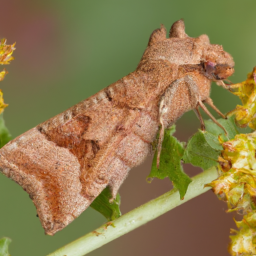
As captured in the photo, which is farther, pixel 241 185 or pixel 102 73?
pixel 102 73

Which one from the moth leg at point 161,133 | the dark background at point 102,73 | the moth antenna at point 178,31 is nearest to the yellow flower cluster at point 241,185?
the moth leg at point 161,133

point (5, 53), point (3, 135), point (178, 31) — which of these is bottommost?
point (3, 135)

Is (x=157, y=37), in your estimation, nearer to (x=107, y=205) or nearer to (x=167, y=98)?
(x=167, y=98)

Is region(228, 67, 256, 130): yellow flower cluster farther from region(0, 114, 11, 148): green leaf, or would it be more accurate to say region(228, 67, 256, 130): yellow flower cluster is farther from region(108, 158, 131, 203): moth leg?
region(0, 114, 11, 148): green leaf

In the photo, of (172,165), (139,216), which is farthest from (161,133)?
(139,216)

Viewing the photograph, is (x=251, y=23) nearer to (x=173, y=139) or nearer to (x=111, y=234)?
(x=173, y=139)

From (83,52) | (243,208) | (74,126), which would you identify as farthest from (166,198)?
(83,52)

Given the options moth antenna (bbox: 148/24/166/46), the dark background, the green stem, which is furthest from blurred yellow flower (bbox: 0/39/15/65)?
the dark background
